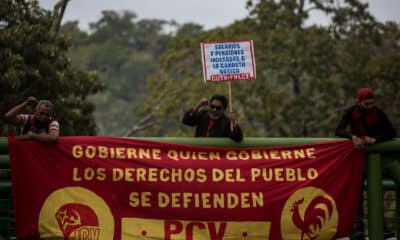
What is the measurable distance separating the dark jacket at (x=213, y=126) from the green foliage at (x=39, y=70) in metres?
9.99

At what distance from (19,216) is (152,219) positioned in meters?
1.07

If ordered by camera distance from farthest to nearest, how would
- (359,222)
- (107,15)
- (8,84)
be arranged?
(107,15)
(8,84)
(359,222)

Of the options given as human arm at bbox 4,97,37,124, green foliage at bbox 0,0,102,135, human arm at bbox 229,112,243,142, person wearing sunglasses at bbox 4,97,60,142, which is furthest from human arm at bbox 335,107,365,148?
green foliage at bbox 0,0,102,135

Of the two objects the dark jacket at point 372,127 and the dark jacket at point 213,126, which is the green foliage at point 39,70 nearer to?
the dark jacket at point 213,126

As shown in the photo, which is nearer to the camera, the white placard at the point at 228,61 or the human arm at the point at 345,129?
the human arm at the point at 345,129

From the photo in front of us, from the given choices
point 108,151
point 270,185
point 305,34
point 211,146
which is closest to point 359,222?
point 270,185

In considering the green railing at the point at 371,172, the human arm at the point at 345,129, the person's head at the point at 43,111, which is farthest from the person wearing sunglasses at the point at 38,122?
the human arm at the point at 345,129

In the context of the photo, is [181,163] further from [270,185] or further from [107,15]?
[107,15]

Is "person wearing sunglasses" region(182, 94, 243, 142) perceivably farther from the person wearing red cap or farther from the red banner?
the person wearing red cap

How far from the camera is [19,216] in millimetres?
6496

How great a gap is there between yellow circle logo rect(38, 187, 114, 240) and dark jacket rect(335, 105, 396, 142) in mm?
2092

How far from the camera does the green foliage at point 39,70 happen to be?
17.3 meters

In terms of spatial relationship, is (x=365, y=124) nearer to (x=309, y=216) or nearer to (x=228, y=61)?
(x=309, y=216)

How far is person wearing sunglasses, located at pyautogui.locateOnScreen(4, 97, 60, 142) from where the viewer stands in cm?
655
